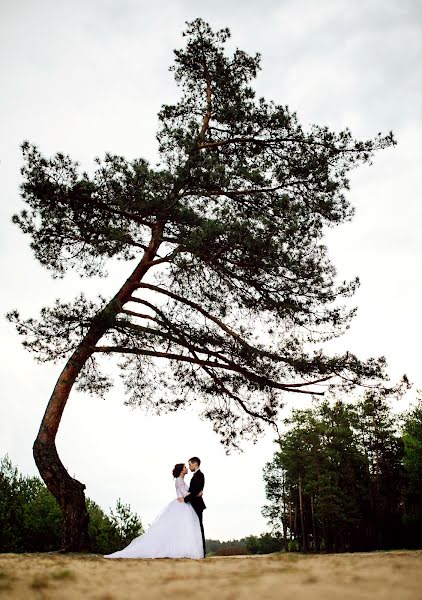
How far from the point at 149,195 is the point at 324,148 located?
15.5 feet

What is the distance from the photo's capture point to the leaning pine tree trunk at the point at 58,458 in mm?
9094

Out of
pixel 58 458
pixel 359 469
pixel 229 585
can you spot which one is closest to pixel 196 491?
pixel 58 458

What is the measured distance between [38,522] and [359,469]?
29640 mm

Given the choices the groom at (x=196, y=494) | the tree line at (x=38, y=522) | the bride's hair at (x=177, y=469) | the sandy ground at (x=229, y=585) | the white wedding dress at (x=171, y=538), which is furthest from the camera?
the tree line at (x=38, y=522)

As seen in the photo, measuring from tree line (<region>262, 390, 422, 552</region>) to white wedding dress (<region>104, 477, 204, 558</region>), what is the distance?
31322 millimetres

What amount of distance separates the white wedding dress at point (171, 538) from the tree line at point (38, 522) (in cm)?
1295

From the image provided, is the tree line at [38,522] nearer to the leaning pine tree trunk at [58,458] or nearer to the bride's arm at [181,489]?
the leaning pine tree trunk at [58,458]

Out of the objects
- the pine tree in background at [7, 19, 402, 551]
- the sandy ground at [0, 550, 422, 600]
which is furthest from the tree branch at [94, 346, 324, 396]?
the sandy ground at [0, 550, 422, 600]

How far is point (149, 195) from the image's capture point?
9.91m

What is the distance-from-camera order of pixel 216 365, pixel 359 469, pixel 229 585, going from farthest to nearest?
pixel 359 469
pixel 216 365
pixel 229 585

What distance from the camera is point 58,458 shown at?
964 centimetres

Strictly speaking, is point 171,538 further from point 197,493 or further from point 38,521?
point 38,521

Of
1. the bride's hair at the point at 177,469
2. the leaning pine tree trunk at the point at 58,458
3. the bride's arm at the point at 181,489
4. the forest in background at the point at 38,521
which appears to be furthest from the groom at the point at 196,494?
the forest in background at the point at 38,521

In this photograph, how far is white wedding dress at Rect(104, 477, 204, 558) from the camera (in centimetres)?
715
